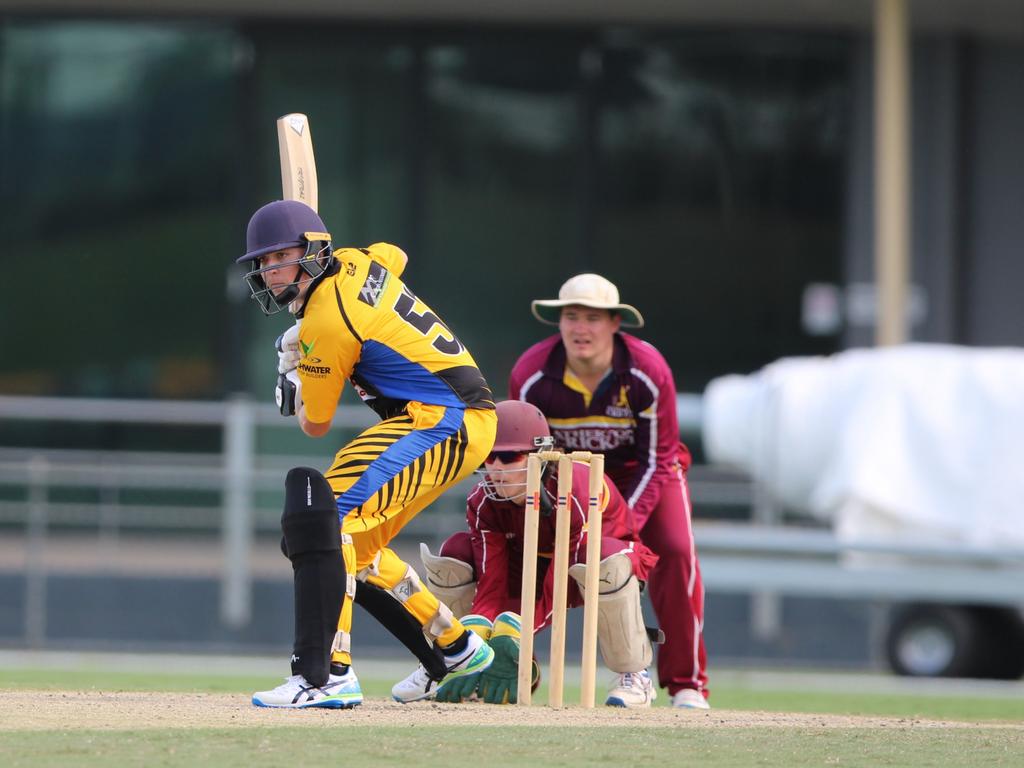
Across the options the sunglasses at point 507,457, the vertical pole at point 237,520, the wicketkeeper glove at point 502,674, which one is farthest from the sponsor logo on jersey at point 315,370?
the vertical pole at point 237,520

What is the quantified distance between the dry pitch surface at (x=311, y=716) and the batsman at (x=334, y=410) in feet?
0.75

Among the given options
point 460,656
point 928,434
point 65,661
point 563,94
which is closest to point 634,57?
point 563,94

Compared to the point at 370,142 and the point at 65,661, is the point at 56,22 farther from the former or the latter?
the point at 65,661

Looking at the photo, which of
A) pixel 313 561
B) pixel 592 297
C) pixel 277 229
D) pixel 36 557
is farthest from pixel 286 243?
pixel 36 557

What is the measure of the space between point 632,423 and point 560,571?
137 centimetres

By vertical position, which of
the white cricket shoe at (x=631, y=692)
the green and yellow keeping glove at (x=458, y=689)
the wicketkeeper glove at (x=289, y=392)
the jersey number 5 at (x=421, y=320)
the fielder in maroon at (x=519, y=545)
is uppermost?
the jersey number 5 at (x=421, y=320)

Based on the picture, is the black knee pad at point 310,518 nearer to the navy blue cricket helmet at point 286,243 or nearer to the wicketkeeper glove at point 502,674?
the navy blue cricket helmet at point 286,243

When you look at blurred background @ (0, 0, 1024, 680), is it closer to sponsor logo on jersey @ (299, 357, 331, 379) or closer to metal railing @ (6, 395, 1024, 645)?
metal railing @ (6, 395, 1024, 645)

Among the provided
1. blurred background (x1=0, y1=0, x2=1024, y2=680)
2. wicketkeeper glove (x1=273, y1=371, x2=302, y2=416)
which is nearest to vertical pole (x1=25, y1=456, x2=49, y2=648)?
blurred background (x1=0, y1=0, x2=1024, y2=680)

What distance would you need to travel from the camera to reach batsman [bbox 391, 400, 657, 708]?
689cm

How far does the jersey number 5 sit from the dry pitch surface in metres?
1.21

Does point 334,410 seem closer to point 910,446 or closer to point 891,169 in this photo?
point 910,446

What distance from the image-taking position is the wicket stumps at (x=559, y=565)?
659 cm

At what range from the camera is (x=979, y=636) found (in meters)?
12.0
